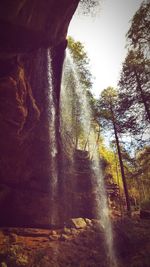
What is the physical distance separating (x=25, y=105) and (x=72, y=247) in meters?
8.63

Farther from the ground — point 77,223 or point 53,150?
point 53,150

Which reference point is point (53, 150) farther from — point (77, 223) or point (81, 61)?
point (81, 61)

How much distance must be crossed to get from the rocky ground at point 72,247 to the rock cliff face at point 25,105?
197 centimetres

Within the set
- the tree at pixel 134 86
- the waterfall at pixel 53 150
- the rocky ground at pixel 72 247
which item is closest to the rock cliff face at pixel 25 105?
the waterfall at pixel 53 150

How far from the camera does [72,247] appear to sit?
1017 cm

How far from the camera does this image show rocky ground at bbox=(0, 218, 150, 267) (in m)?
7.97

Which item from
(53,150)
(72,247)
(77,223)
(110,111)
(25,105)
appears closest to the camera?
(72,247)

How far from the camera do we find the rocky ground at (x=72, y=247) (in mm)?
7969

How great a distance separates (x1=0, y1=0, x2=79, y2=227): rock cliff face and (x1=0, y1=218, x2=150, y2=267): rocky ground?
77.6 inches

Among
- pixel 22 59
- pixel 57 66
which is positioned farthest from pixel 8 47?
pixel 57 66

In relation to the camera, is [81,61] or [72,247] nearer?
[72,247]

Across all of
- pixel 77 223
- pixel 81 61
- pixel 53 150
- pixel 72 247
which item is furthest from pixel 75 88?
pixel 72 247

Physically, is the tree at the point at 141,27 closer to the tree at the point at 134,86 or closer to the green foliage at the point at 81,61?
the tree at the point at 134,86

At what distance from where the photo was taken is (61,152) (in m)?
15.3
